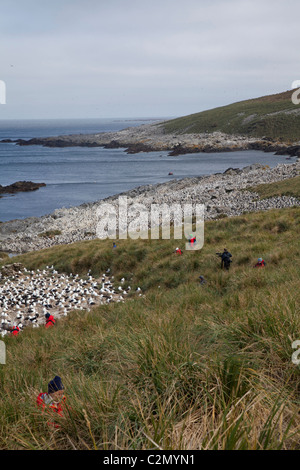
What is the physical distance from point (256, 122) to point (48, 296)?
9786cm

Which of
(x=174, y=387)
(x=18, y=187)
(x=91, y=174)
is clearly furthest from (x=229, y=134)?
(x=174, y=387)

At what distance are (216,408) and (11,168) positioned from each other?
275ft

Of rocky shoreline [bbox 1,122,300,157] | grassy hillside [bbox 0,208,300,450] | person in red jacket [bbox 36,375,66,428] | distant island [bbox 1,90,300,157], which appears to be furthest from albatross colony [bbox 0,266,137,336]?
distant island [bbox 1,90,300,157]

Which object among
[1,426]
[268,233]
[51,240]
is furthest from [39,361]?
[51,240]

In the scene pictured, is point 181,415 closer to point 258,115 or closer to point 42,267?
point 42,267

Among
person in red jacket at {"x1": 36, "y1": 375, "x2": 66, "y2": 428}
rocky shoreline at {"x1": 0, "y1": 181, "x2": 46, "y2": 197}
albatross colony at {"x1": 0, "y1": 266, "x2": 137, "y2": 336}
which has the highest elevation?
rocky shoreline at {"x1": 0, "y1": 181, "x2": 46, "y2": 197}

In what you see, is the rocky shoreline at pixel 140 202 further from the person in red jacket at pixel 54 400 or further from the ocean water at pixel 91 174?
the person in red jacket at pixel 54 400

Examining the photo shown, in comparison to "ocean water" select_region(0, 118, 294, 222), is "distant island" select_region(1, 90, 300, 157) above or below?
above

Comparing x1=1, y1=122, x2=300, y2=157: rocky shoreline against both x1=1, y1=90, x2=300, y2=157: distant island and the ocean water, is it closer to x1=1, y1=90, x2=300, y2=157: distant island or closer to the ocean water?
x1=1, y1=90, x2=300, y2=157: distant island

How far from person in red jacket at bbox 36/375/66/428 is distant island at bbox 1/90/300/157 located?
66.8 m

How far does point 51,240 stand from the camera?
101 ft

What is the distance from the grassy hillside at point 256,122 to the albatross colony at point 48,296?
247 ft

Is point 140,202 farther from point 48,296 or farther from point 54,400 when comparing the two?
point 54,400

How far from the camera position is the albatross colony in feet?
37.0
